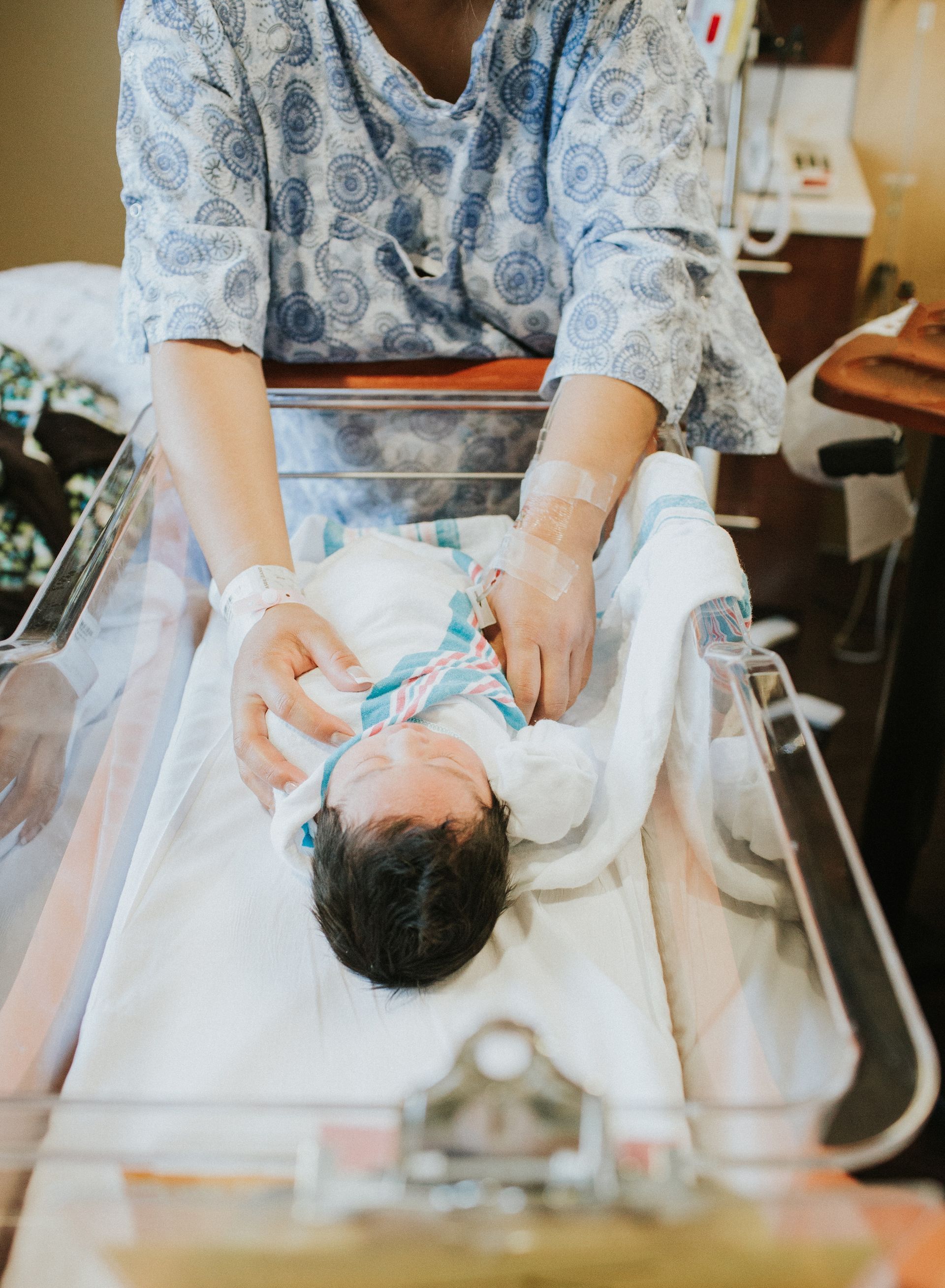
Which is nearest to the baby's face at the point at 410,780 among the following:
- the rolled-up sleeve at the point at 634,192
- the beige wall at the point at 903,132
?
the rolled-up sleeve at the point at 634,192

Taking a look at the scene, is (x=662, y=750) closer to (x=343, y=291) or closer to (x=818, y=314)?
(x=343, y=291)

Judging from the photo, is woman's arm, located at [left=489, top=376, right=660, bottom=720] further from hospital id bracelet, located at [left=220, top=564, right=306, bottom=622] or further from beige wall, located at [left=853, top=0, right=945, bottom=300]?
beige wall, located at [left=853, top=0, right=945, bottom=300]

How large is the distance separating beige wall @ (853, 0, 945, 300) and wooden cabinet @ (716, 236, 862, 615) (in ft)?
0.87

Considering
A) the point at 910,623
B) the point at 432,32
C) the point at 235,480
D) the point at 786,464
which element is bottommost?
the point at 786,464

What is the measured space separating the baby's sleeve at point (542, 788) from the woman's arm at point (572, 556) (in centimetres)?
11

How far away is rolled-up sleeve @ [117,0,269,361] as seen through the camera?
1.00 meters

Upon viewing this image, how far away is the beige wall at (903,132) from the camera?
2352 millimetres

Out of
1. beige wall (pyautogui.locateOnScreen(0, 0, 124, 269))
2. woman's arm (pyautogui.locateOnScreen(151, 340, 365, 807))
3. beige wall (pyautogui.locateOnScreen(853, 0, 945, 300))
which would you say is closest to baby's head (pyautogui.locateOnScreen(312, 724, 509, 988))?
woman's arm (pyautogui.locateOnScreen(151, 340, 365, 807))

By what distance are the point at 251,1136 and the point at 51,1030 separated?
0.35 m

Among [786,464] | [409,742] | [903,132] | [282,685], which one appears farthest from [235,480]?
[903,132]

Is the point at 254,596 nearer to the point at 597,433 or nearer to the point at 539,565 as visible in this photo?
the point at 539,565

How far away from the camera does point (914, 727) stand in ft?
4.82

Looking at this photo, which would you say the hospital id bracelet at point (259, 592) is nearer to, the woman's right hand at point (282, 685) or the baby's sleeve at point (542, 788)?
the woman's right hand at point (282, 685)

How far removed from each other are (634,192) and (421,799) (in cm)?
68
